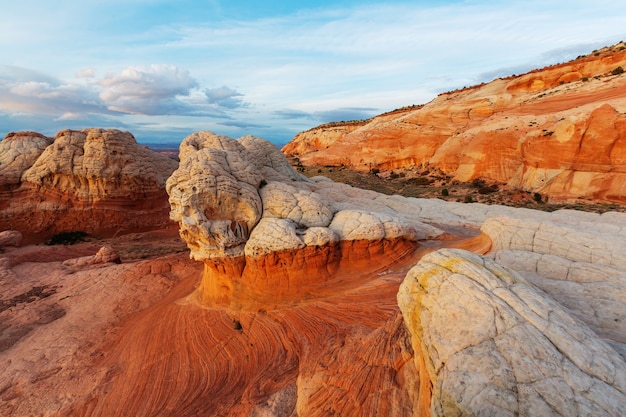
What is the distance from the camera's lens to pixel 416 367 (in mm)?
5148

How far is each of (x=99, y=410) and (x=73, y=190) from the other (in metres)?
18.0

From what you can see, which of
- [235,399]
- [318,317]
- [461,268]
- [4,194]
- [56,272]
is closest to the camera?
[461,268]

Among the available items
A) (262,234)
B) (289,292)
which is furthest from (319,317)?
(262,234)

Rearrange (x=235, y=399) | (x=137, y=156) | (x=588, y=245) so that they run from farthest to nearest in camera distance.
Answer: (x=137, y=156) → (x=588, y=245) → (x=235, y=399)

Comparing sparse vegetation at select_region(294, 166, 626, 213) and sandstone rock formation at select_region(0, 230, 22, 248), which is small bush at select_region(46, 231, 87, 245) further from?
sparse vegetation at select_region(294, 166, 626, 213)

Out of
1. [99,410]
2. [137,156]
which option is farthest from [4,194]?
[99,410]

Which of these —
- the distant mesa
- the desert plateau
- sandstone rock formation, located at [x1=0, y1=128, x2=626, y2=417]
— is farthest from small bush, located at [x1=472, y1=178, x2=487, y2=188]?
sandstone rock formation, located at [x1=0, y1=128, x2=626, y2=417]

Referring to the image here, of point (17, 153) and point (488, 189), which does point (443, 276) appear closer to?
point (488, 189)

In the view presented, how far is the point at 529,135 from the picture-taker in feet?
80.4

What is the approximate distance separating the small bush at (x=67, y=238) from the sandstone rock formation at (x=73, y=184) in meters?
0.41

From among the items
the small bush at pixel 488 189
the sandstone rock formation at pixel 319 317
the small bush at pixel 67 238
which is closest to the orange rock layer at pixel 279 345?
the sandstone rock formation at pixel 319 317

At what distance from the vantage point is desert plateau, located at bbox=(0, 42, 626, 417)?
3988 millimetres

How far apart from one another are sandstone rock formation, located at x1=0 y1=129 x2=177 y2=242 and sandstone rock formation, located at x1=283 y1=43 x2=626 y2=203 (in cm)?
2710

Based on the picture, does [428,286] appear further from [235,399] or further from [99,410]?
[99,410]
